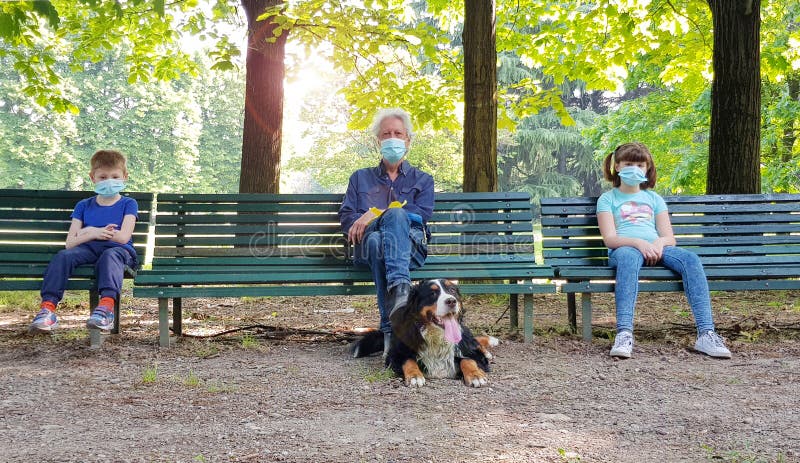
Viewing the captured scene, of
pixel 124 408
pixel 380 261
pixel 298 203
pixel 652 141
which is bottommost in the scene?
pixel 124 408

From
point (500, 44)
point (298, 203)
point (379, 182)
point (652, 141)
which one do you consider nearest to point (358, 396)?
point (379, 182)

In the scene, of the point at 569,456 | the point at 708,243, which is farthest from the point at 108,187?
the point at 708,243

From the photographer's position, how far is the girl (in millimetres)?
4691

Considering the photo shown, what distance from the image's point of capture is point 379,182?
200 inches

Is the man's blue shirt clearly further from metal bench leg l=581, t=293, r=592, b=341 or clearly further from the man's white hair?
metal bench leg l=581, t=293, r=592, b=341

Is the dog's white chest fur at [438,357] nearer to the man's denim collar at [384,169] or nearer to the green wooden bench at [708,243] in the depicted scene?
the green wooden bench at [708,243]

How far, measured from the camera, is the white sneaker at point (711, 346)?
4.53m

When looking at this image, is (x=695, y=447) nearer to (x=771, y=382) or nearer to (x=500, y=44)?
(x=771, y=382)

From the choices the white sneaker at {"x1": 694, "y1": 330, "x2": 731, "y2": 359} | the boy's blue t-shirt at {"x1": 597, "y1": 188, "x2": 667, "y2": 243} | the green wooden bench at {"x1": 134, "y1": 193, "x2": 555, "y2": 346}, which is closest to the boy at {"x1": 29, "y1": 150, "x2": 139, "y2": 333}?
the green wooden bench at {"x1": 134, "y1": 193, "x2": 555, "y2": 346}

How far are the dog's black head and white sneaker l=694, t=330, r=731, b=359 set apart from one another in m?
1.81

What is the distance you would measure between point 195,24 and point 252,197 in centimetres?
400

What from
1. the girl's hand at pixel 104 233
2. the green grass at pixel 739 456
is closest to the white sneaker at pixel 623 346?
the green grass at pixel 739 456

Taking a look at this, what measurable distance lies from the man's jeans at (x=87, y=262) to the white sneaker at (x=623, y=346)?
3.46 metres

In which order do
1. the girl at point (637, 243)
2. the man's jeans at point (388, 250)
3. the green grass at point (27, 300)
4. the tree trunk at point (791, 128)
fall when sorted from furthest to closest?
1. the tree trunk at point (791, 128)
2. the green grass at point (27, 300)
3. the girl at point (637, 243)
4. the man's jeans at point (388, 250)
